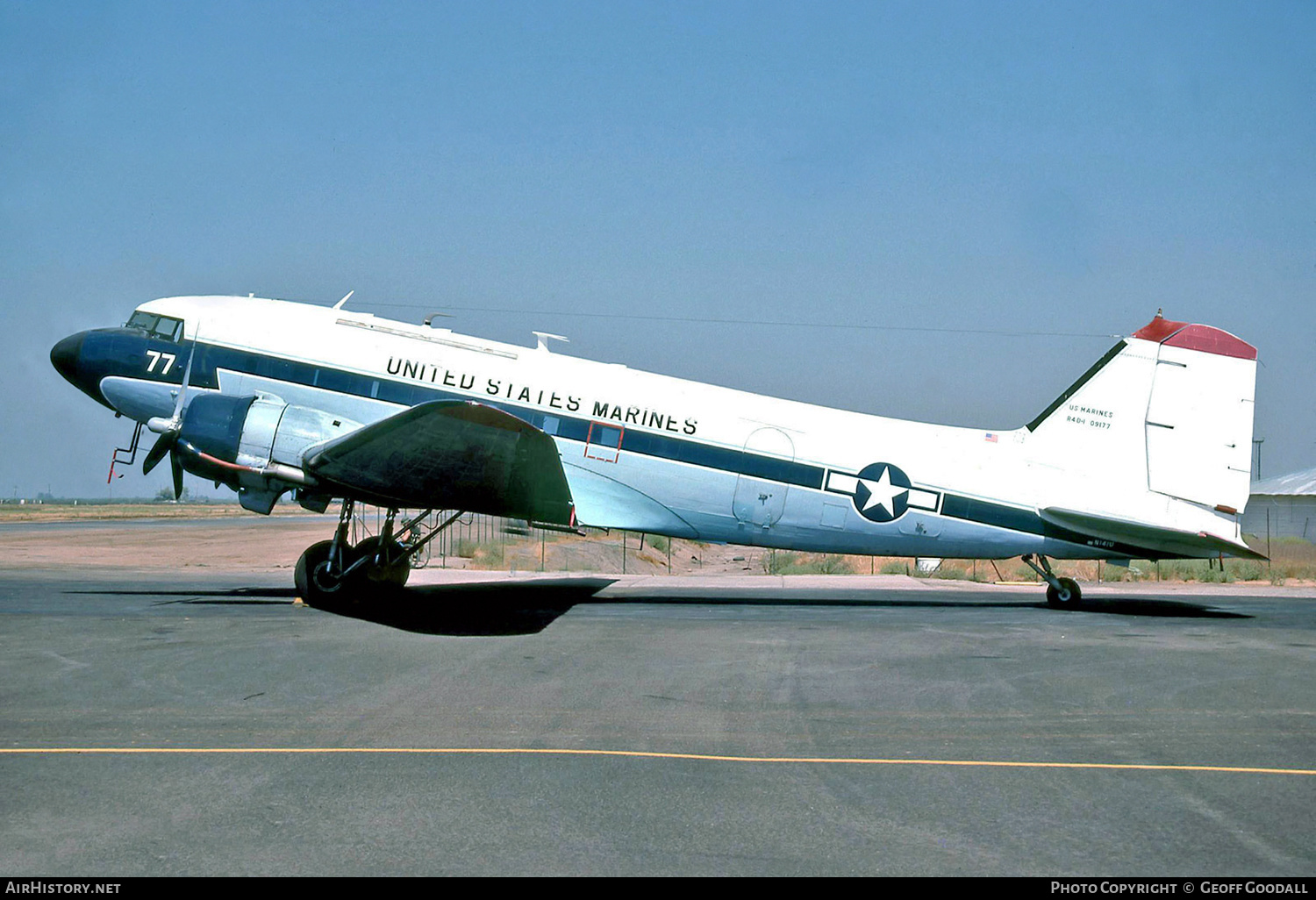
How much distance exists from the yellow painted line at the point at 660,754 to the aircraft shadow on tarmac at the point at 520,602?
6160mm

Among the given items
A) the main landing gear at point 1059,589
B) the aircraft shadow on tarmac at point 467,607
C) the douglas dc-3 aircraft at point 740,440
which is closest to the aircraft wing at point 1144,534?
the douglas dc-3 aircraft at point 740,440

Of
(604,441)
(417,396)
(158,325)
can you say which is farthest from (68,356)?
(604,441)

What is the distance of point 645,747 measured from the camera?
7.93 metres

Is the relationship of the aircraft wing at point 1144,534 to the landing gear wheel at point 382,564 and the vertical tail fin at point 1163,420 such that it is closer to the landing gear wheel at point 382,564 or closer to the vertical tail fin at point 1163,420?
the vertical tail fin at point 1163,420

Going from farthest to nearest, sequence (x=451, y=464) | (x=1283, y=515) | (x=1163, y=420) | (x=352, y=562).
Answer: (x=1283, y=515), (x=1163, y=420), (x=352, y=562), (x=451, y=464)

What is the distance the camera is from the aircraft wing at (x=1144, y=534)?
1761cm

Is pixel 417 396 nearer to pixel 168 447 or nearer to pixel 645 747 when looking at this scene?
pixel 168 447

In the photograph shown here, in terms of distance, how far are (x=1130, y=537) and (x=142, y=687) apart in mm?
15912

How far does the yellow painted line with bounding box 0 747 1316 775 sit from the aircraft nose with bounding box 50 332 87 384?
1252 centimetres

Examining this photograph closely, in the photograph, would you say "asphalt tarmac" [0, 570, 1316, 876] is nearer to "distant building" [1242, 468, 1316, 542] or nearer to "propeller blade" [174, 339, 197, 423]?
"propeller blade" [174, 339, 197, 423]

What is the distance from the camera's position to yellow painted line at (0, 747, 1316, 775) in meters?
7.41

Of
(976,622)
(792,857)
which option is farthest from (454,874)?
(976,622)

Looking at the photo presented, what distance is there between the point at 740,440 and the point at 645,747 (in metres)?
10.5
